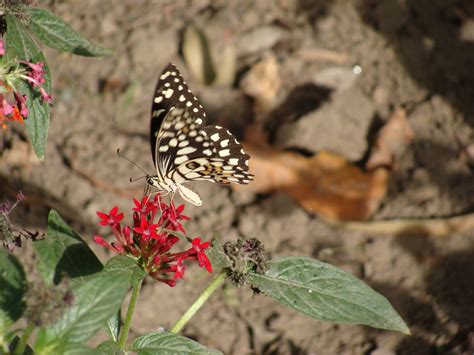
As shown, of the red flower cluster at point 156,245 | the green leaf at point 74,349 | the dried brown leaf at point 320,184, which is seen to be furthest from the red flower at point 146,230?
the dried brown leaf at point 320,184

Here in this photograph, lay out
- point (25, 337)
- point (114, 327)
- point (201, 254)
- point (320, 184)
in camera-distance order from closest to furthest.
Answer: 1. point (25, 337)
2. point (201, 254)
3. point (114, 327)
4. point (320, 184)

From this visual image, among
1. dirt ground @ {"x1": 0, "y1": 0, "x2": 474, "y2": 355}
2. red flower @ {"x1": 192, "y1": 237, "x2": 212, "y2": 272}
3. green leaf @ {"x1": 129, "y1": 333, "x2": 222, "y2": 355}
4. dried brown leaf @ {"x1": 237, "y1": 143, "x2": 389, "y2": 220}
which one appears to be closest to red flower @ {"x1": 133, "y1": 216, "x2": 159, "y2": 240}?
red flower @ {"x1": 192, "y1": 237, "x2": 212, "y2": 272}

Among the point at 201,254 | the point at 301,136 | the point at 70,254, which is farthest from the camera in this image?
the point at 301,136

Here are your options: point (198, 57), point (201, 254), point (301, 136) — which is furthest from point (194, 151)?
point (198, 57)

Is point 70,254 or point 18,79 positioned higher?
point 18,79

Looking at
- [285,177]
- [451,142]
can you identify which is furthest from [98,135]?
[451,142]

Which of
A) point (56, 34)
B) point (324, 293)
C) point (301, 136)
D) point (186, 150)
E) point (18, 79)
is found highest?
point (56, 34)

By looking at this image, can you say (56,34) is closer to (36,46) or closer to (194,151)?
(36,46)

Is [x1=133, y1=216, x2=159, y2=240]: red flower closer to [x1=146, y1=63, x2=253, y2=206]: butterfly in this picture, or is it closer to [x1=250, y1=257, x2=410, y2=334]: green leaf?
[x1=250, y1=257, x2=410, y2=334]: green leaf
